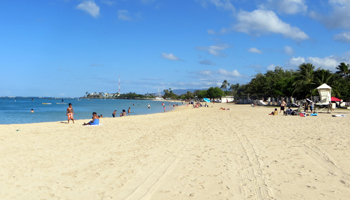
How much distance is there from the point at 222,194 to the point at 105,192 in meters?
2.06

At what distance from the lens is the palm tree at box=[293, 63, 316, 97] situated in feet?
140

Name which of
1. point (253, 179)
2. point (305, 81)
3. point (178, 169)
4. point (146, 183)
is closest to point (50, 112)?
point (305, 81)

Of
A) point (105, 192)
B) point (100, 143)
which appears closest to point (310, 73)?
point (100, 143)

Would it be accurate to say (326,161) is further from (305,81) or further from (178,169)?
(305,81)

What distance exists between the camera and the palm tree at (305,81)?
42.7 metres

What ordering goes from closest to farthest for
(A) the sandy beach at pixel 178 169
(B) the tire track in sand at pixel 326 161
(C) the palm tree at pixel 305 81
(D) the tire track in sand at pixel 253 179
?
1. (D) the tire track in sand at pixel 253 179
2. (A) the sandy beach at pixel 178 169
3. (B) the tire track in sand at pixel 326 161
4. (C) the palm tree at pixel 305 81

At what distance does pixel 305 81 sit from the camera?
42.9m

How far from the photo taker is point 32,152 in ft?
25.7


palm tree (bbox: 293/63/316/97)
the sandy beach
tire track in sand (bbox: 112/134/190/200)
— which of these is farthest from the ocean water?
palm tree (bbox: 293/63/316/97)

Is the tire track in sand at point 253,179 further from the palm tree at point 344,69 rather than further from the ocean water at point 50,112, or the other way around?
the palm tree at point 344,69

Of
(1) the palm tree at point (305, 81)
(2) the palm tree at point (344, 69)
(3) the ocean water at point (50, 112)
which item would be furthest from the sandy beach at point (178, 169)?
(2) the palm tree at point (344, 69)

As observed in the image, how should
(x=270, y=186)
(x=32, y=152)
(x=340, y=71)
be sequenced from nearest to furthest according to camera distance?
1. (x=270, y=186)
2. (x=32, y=152)
3. (x=340, y=71)

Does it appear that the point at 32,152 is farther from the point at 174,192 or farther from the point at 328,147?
the point at 328,147

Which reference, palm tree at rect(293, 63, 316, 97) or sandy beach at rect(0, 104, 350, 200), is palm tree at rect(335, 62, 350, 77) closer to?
palm tree at rect(293, 63, 316, 97)
